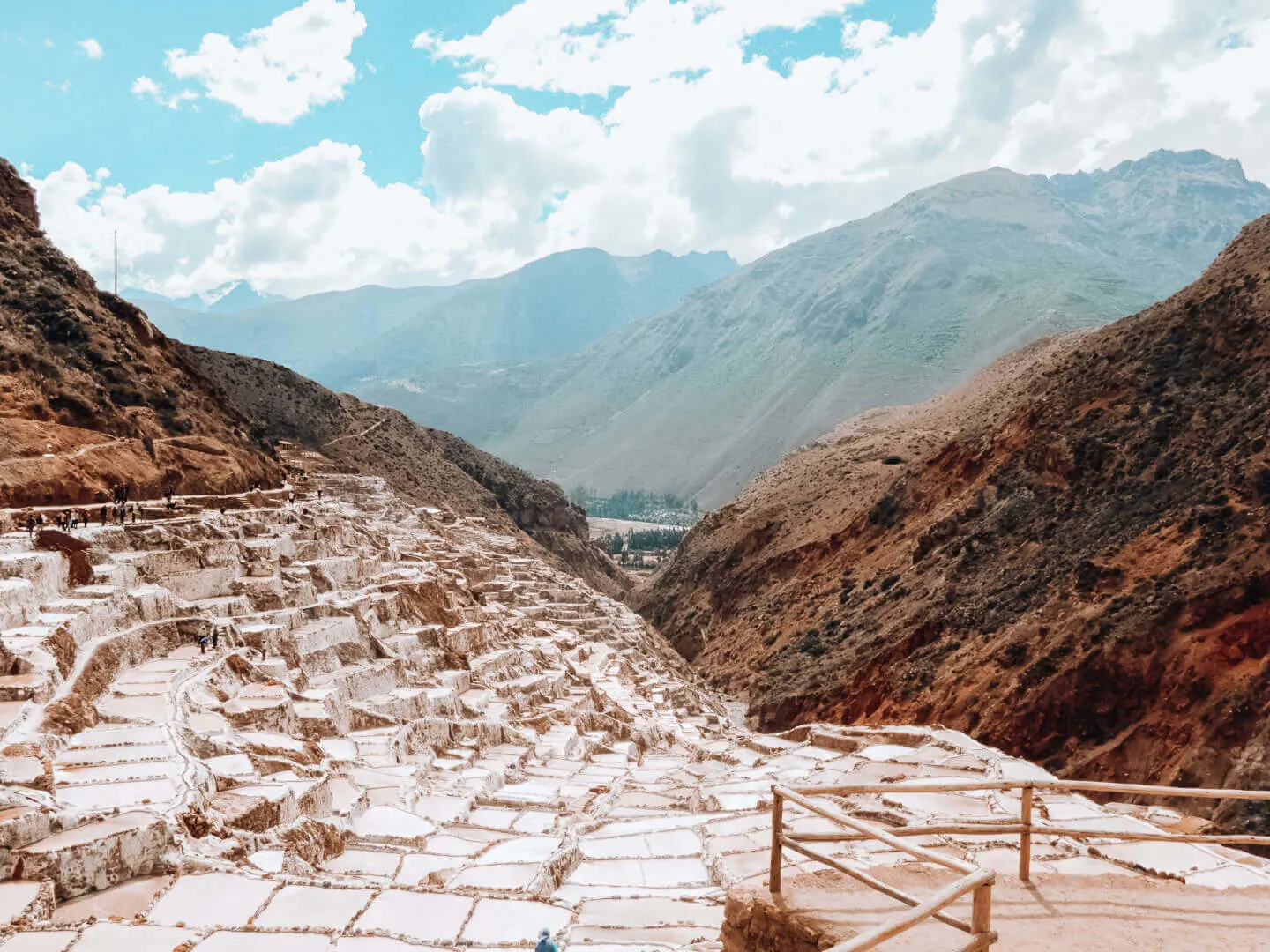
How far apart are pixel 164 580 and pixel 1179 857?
55.9ft

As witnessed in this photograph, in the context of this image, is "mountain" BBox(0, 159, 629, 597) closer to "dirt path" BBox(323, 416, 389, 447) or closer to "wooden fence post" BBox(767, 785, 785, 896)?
"dirt path" BBox(323, 416, 389, 447)

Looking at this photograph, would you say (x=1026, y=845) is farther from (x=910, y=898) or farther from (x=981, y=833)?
(x=910, y=898)

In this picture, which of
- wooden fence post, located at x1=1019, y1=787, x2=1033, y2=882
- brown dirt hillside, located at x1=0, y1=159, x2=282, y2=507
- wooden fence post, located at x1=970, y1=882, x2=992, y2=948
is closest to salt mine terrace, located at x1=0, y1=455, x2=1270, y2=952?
wooden fence post, located at x1=1019, y1=787, x2=1033, y2=882

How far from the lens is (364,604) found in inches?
812

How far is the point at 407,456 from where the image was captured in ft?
218

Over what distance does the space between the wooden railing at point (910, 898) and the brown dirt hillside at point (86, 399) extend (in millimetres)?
19445

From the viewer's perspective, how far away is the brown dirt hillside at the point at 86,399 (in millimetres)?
21391

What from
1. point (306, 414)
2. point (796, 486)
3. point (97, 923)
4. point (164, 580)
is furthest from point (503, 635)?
point (306, 414)

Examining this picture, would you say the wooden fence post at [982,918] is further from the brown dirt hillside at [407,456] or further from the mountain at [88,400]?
the brown dirt hillside at [407,456]

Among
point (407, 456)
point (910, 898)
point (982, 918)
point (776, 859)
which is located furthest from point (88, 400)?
point (407, 456)

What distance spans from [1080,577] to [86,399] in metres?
28.8

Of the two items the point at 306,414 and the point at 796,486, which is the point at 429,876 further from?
the point at 306,414

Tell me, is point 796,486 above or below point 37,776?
above

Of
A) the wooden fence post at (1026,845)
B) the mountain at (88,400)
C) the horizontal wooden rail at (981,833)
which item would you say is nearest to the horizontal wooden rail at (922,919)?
the horizontal wooden rail at (981,833)
